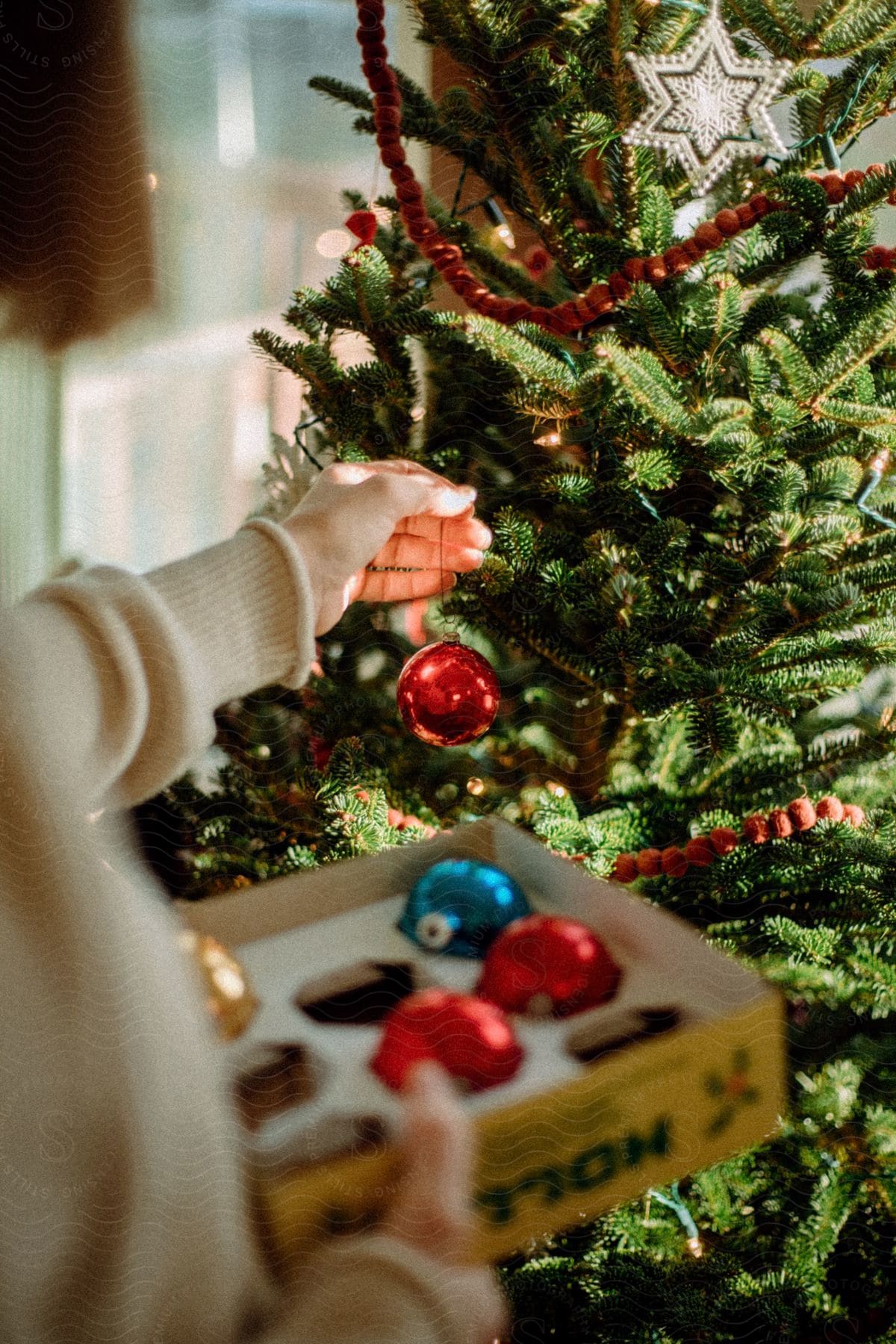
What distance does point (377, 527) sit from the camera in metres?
0.37

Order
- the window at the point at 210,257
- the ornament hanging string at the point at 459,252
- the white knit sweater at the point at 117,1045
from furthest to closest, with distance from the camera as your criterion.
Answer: the window at the point at 210,257 → the ornament hanging string at the point at 459,252 → the white knit sweater at the point at 117,1045

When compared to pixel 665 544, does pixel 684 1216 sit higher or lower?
lower

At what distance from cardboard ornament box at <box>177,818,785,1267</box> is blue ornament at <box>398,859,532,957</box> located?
0.4 inches

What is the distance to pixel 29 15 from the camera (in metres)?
0.42

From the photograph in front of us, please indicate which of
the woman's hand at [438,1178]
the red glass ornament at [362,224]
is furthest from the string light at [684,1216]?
the red glass ornament at [362,224]

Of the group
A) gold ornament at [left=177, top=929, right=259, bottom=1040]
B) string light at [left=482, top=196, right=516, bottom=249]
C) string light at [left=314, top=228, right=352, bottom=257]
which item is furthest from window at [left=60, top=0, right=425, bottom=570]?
gold ornament at [left=177, top=929, right=259, bottom=1040]

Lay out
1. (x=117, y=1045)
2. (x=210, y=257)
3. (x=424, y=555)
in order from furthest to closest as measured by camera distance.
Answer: (x=210, y=257) < (x=424, y=555) < (x=117, y=1045)

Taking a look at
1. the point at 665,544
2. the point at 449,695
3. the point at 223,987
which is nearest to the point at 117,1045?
the point at 223,987

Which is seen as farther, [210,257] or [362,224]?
[210,257]

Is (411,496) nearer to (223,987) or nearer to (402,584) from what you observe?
(402,584)

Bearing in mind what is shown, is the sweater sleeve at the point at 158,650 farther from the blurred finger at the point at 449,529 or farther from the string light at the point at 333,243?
the string light at the point at 333,243

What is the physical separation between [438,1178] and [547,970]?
93 millimetres

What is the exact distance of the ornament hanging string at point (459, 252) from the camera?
384mm

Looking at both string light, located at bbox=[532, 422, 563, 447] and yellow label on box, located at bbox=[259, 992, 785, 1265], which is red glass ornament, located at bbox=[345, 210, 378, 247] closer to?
string light, located at bbox=[532, 422, 563, 447]
